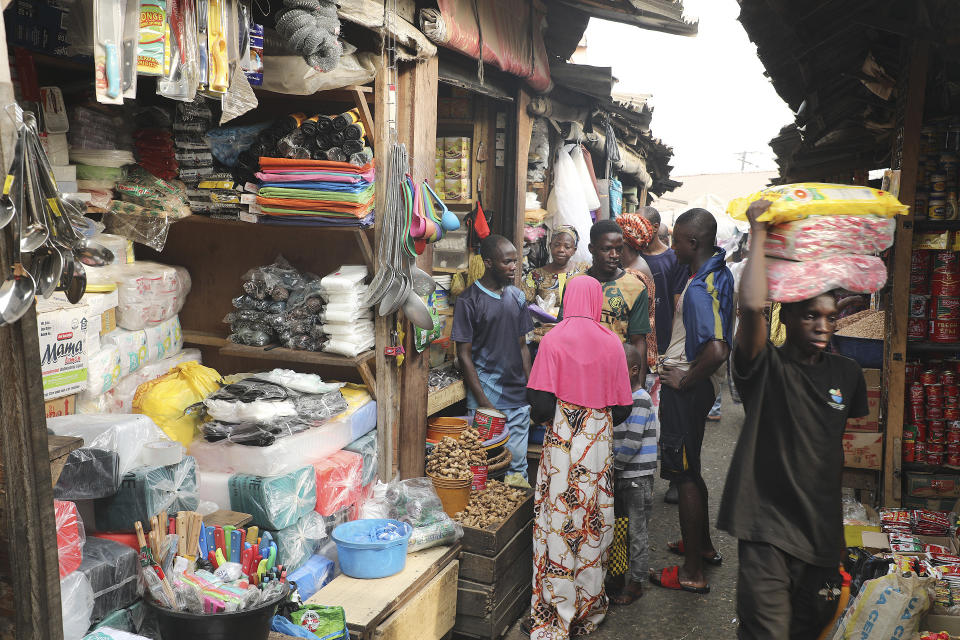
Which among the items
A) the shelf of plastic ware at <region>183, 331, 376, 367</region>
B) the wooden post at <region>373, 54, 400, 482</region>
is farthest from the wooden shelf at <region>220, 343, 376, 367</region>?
the wooden post at <region>373, 54, 400, 482</region>

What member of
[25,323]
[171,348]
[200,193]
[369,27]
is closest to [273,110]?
[200,193]

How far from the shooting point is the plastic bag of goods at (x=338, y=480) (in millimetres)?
3798

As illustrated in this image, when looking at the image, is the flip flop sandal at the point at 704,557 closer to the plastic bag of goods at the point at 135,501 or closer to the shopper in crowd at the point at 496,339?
the shopper in crowd at the point at 496,339

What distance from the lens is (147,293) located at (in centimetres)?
413

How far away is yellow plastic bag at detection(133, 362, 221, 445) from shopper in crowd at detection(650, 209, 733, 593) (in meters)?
2.74

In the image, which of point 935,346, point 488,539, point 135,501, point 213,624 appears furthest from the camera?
point 935,346

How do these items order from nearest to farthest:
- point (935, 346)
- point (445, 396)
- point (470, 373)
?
point (935, 346), point (470, 373), point (445, 396)

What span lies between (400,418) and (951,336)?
3574 millimetres

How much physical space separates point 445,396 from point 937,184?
351 cm

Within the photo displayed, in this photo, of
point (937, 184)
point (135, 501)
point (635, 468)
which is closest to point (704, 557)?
point (635, 468)

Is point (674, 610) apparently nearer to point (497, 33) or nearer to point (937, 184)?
point (937, 184)

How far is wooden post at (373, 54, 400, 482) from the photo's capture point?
4.03m

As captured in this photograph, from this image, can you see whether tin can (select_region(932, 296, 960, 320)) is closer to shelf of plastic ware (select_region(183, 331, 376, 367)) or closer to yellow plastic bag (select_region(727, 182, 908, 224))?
yellow plastic bag (select_region(727, 182, 908, 224))

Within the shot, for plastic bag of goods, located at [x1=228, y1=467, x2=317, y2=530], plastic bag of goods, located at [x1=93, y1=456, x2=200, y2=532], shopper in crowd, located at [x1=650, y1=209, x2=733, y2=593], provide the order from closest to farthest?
1. plastic bag of goods, located at [x1=93, y1=456, x2=200, y2=532]
2. plastic bag of goods, located at [x1=228, y1=467, x2=317, y2=530]
3. shopper in crowd, located at [x1=650, y1=209, x2=733, y2=593]
